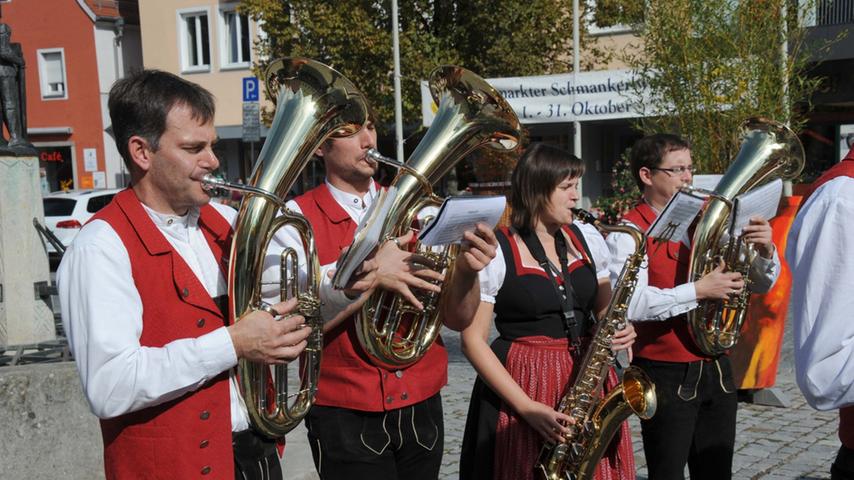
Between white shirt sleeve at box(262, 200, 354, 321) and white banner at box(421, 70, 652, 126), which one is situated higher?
white banner at box(421, 70, 652, 126)

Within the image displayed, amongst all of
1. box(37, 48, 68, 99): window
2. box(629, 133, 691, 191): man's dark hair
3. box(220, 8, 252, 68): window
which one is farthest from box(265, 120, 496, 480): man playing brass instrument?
box(37, 48, 68, 99): window

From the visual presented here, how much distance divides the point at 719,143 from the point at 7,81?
561cm

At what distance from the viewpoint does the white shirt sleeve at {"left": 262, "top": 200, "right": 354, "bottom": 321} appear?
2666 millimetres

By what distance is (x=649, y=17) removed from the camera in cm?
791

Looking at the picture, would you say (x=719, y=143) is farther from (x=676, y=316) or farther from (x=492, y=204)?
(x=492, y=204)

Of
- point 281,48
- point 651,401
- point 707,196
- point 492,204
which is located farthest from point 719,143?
point 281,48

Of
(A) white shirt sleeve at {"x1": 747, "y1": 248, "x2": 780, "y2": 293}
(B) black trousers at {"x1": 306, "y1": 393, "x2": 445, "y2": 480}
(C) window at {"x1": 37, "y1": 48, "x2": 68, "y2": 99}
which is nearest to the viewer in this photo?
(B) black trousers at {"x1": 306, "y1": 393, "x2": 445, "y2": 480}

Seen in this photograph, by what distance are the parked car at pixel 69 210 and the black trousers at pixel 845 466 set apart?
16.2 metres

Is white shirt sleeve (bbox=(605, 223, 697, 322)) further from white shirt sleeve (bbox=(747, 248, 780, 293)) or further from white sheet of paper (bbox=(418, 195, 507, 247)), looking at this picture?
white sheet of paper (bbox=(418, 195, 507, 247))

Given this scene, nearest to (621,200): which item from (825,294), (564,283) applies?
(564,283)

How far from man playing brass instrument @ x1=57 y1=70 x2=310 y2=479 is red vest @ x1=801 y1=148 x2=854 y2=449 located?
1478 mm

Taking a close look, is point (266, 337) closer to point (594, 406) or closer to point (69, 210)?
point (594, 406)

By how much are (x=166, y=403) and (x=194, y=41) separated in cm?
2499

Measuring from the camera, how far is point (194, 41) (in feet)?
83.9
